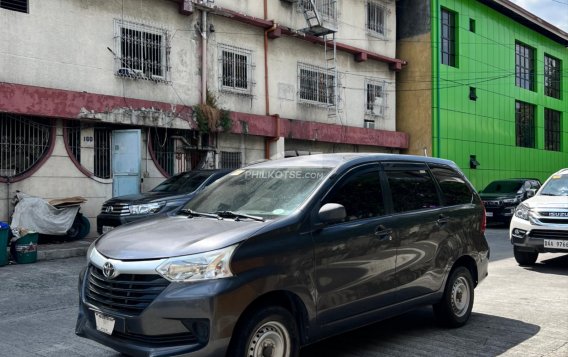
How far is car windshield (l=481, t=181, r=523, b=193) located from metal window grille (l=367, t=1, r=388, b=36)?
7546 mm

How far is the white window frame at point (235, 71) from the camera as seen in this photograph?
15.6 metres

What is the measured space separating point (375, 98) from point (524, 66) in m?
12.7

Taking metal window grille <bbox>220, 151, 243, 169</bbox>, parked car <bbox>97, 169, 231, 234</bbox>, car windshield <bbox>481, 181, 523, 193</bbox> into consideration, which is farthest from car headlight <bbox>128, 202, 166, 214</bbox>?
car windshield <bbox>481, 181, 523, 193</bbox>

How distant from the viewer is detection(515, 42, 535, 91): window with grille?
28500 mm

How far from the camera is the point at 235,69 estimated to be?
16.0 metres

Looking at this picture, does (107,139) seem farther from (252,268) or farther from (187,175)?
(252,268)

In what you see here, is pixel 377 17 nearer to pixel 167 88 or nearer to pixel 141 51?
pixel 167 88

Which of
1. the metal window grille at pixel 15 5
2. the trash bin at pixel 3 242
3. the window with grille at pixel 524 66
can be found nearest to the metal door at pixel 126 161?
the metal window grille at pixel 15 5

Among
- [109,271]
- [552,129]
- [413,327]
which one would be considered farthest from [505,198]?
[552,129]

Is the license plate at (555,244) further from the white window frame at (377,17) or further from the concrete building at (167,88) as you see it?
the white window frame at (377,17)

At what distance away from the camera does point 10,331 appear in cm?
549

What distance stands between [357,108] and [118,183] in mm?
10482

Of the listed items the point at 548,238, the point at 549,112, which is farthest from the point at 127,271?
the point at 549,112

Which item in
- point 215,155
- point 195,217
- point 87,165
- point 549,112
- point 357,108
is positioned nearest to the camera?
point 195,217
